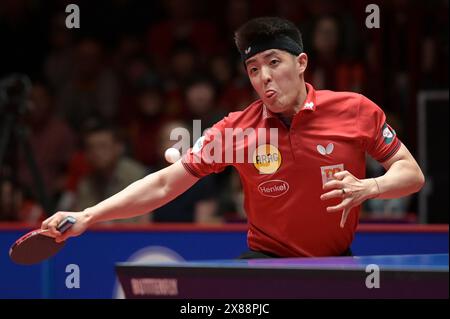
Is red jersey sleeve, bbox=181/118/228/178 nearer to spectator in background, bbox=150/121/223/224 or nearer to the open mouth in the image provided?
the open mouth

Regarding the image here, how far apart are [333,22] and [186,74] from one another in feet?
4.90

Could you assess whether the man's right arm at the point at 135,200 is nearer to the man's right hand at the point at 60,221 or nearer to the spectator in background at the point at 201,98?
the man's right hand at the point at 60,221

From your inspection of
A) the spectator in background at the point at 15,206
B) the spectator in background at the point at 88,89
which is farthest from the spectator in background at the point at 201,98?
the spectator in background at the point at 15,206

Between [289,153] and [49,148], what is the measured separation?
4880mm

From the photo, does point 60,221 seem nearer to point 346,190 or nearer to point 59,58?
point 346,190

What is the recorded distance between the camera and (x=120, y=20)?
10.1 metres

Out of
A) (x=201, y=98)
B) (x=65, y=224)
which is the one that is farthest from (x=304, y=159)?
(x=201, y=98)

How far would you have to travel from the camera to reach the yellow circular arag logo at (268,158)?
14.3 ft

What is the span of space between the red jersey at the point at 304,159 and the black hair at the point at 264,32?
30 centimetres

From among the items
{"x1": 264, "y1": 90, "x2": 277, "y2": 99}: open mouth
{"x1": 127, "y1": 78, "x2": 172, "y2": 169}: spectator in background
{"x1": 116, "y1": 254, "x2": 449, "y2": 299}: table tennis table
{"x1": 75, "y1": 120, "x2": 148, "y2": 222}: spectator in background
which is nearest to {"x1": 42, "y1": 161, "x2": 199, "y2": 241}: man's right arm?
{"x1": 116, "y1": 254, "x2": 449, "y2": 299}: table tennis table

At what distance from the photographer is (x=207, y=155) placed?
173 inches

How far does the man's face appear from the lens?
4.27 metres

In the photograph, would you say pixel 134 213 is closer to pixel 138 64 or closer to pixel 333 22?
pixel 333 22

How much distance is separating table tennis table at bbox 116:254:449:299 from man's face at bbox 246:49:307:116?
27.9 inches
